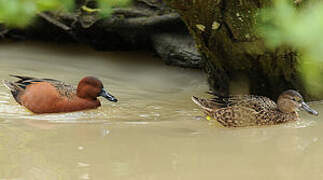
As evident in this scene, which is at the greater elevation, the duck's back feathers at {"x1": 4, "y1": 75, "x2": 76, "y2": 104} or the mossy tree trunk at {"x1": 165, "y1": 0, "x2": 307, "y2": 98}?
the mossy tree trunk at {"x1": 165, "y1": 0, "x2": 307, "y2": 98}

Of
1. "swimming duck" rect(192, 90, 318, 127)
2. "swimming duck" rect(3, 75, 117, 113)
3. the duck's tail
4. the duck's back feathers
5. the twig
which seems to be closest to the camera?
"swimming duck" rect(192, 90, 318, 127)

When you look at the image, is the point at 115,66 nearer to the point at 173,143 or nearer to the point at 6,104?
the point at 6,104

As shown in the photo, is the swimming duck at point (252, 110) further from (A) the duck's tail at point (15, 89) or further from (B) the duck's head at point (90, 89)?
(A) the duck's tail at point (15, 89)

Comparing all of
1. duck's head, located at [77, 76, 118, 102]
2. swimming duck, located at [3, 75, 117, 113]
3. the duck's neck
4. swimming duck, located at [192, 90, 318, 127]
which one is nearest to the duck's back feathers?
swimming duck, located at [3, 75, 117, 113]

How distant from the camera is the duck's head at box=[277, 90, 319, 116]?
4699 mm

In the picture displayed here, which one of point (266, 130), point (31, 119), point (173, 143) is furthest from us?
point (31, 119)

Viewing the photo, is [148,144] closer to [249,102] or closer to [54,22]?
[249,102]

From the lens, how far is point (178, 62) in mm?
7719

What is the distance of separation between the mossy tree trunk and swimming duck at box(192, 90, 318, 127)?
47 cm

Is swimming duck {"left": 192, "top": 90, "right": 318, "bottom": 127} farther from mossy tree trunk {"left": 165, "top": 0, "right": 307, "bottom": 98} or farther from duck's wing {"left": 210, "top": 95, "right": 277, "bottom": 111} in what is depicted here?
mossy tree trunk {"left": 165, "top": 0, "right": 307, "bottom": 98}

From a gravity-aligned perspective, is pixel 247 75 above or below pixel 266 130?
above

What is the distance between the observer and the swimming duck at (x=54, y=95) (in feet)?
16.7

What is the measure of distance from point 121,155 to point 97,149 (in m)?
0.25

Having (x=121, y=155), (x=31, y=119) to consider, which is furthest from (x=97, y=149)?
(x=31, y=119)
